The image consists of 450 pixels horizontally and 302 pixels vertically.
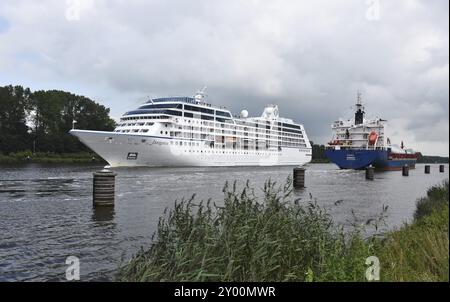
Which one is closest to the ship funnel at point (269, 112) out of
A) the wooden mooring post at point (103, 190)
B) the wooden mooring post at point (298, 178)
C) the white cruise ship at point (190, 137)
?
the white cruise ship at point (190, 137)

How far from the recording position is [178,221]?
9.84 meters

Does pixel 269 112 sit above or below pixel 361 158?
above

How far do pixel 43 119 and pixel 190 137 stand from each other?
52.3m

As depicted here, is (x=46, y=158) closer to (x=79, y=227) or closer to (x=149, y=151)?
(x=149, y=151)

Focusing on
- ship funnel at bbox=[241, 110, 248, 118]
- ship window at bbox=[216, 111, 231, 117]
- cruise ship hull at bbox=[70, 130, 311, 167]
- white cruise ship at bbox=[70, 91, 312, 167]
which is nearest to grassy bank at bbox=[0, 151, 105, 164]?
white cruise ship at bbox=[70, 91, 312, 167]

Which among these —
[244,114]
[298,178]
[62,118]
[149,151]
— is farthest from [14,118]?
[298,178]

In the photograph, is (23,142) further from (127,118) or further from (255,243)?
(255,243)

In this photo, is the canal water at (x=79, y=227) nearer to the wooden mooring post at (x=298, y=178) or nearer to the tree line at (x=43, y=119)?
the wooden mooring post at (x=298, y=178)

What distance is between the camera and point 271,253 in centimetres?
809

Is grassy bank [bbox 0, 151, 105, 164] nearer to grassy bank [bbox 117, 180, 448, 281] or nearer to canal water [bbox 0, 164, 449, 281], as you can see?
canal water [bbox 0, 164, 449, 281]

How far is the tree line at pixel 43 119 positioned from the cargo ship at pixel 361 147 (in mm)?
66155

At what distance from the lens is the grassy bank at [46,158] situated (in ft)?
293

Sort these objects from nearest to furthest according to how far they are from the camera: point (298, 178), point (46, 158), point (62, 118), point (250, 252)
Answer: point (250, 252) < point (298, 178) < point (46, 158) < point (62, 118)

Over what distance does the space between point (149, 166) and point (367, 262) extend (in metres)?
68.7
